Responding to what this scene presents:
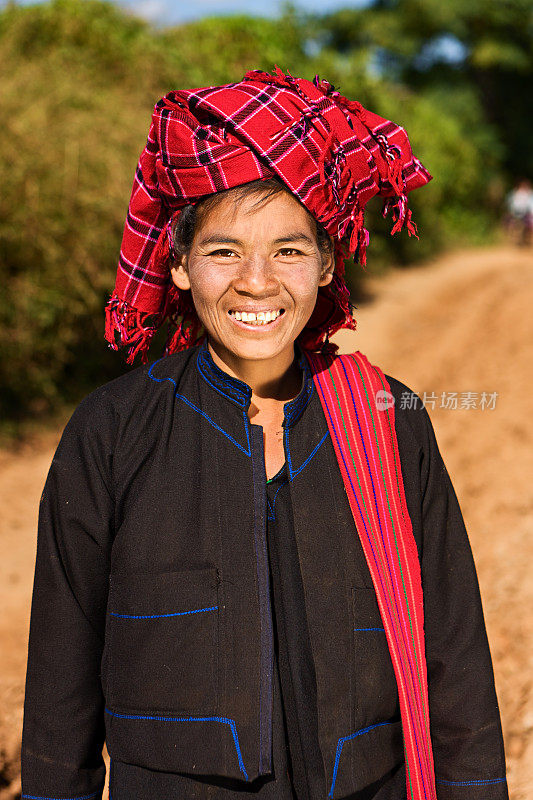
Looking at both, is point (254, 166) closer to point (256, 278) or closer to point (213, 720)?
point (256, 278)

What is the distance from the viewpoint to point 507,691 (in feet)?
11.9

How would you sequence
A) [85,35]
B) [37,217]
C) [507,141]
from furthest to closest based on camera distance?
[507,141] → [85,35] → [37,217]

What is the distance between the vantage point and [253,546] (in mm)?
1455

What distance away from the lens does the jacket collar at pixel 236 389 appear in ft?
5.19

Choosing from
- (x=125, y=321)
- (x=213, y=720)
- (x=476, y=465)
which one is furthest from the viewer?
(x=476, y=465)

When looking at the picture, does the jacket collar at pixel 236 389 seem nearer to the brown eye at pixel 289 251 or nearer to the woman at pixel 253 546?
the woman at pixel 253 546

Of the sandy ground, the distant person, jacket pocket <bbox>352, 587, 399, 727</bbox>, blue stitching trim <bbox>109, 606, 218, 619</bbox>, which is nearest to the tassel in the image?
blue stitching trim <bbox>109, 606, 218, 619</bbox>

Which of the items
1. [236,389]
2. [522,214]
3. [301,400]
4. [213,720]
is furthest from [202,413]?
[522,214]

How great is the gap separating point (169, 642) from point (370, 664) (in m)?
0.38

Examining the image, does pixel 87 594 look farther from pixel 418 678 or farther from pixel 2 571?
pixel 2 571

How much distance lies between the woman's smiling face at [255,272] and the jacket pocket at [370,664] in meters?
0.53

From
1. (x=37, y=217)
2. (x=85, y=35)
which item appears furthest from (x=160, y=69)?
(x=37, y=217)

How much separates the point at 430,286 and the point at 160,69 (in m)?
7.52

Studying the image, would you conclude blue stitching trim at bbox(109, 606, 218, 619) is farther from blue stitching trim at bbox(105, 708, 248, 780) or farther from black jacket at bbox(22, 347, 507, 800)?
blue stitching trim at bbox(105, 708, 248, 780)
